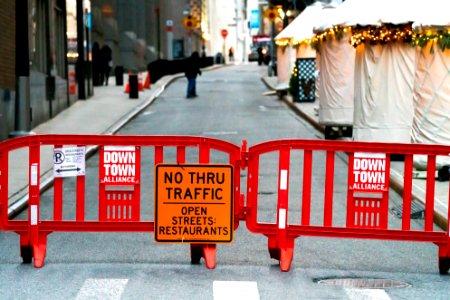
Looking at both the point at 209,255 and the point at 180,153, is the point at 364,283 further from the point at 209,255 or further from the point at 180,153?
the point at 180,153

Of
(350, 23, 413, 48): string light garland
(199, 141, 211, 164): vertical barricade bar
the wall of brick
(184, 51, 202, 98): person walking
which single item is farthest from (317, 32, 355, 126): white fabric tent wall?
(184, 51, 202, 98): person walking

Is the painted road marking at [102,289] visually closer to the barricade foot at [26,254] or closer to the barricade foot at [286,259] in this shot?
the barricade foot at [26,254]

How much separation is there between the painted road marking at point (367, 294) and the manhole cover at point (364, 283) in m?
0.16

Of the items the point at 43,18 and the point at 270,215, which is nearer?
the point at 270,215

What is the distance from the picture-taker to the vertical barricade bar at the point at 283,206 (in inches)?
366

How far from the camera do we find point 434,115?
15367mm

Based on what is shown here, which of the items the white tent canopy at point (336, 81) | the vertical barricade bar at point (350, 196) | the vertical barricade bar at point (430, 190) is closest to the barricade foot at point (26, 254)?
the vertical barricade bar at point (350, 196)

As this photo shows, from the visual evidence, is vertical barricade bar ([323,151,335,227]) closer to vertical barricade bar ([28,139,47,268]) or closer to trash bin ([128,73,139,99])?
vertical barricade bar ([28,139,47,268])

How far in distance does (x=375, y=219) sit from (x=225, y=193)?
1427 mm

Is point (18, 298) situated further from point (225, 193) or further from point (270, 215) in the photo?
point (270, 215)

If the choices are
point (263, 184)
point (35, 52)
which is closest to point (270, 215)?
point (263, 184)

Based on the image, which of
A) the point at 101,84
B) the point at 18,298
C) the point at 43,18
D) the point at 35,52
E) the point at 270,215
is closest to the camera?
the point at 18,298

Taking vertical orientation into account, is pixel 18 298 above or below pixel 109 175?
below

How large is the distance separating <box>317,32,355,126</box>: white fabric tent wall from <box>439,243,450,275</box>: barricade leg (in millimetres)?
12733
